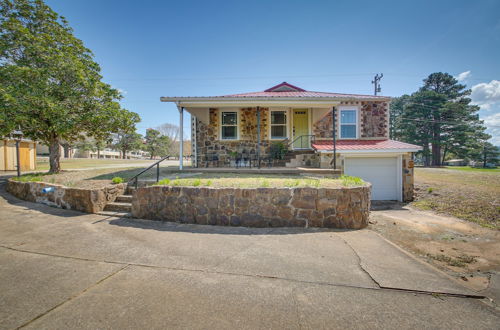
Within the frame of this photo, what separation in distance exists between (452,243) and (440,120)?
32.7 metres

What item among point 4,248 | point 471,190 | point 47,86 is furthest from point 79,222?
point 471,190

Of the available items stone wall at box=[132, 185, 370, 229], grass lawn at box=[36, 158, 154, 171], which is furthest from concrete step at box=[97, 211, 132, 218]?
grass lawn at box=[36, 158, 154, 171]

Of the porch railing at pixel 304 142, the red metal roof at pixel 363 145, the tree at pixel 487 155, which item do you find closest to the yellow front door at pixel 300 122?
the porch railing at pixel 304 142

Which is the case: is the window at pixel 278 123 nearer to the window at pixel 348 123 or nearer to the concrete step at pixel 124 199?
the window at pixel 348 123

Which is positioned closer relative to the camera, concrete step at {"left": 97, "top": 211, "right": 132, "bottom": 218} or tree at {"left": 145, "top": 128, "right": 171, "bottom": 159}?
concrete step at {"left": 97, "top": 211, "right": 132, "bottom": 218}

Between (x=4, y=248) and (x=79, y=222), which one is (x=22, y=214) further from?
(x=4, y=248)

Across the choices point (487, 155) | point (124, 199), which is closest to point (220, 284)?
point (124, 199)

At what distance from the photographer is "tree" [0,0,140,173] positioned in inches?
285

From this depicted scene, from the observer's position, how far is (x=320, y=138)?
11367 millimetres

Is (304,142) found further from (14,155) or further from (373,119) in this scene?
(14,155)

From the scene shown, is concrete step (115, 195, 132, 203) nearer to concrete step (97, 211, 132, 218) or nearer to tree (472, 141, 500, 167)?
concrete step (97, 211, 132, 218)

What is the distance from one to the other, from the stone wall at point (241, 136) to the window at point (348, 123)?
464 centimetres

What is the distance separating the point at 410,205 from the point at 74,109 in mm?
15708

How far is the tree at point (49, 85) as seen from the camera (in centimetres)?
723
